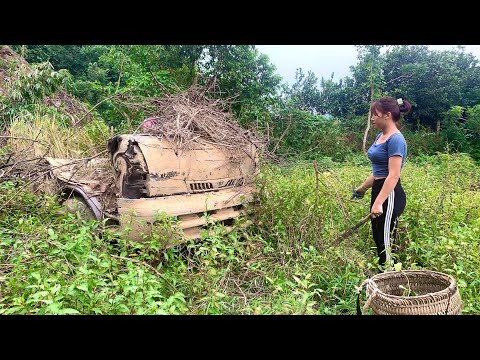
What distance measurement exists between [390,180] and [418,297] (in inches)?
46.3

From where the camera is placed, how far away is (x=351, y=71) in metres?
16.3

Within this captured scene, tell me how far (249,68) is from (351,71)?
6.25 m

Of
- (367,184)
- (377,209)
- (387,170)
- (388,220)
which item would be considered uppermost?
(387,170)

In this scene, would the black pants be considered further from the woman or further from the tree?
the tree

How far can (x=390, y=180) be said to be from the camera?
3.40 meters

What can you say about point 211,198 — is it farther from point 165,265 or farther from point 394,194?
point 394,194

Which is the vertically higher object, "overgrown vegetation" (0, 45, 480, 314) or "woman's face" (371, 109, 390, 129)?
"woman's face" (371, 109, 390, 129)

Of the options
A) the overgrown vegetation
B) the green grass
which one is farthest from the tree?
the green grass

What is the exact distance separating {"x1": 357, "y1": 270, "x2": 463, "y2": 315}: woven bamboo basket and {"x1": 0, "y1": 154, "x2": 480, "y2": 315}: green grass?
222 mm

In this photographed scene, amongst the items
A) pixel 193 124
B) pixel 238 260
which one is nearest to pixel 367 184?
pixel 238 260

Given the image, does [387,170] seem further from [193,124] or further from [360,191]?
[193,124]

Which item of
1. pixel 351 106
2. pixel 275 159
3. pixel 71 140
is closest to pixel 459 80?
pixel 351 106

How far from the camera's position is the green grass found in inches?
100.0

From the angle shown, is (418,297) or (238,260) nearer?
(418,297)
